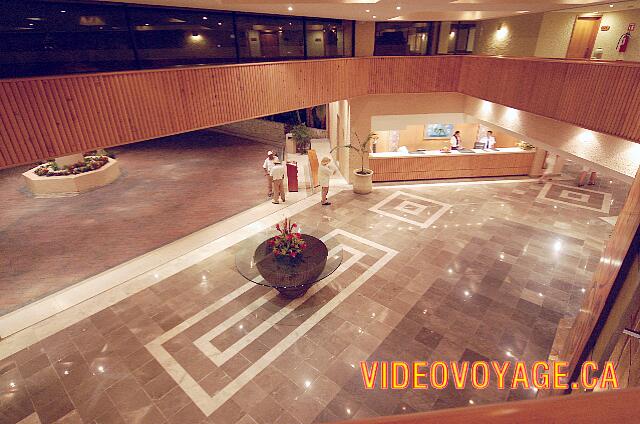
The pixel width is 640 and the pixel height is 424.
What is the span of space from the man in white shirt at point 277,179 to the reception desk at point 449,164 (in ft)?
13.4

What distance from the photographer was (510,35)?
504 inches

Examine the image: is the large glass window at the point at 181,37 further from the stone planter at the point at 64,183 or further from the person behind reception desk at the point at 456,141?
the person behind reception desk at the point at 456,141

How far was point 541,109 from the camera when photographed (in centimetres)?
838

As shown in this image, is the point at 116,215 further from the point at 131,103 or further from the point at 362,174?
the point at 362,174

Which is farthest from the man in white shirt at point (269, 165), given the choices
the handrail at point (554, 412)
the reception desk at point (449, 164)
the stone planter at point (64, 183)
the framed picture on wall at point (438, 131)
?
the handrail at point (554, 412)

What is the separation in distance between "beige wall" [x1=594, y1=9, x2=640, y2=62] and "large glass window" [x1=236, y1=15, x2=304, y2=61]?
32.2 ft

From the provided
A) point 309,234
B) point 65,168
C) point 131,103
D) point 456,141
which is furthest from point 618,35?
point 65,168

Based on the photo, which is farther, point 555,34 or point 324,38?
point 555,34

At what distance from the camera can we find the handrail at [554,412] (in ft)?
1.97

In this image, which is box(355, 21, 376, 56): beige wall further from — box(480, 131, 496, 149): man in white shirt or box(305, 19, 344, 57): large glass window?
box(480, 131, 496, 149): man in white shirt

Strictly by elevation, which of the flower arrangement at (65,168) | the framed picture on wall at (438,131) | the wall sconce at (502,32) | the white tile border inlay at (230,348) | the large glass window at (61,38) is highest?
the wall sconce at (502,32)

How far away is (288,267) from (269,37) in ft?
23.5

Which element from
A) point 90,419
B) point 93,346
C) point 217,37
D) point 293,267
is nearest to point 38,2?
point 217,37

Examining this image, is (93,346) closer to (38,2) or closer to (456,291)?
(38,2)
